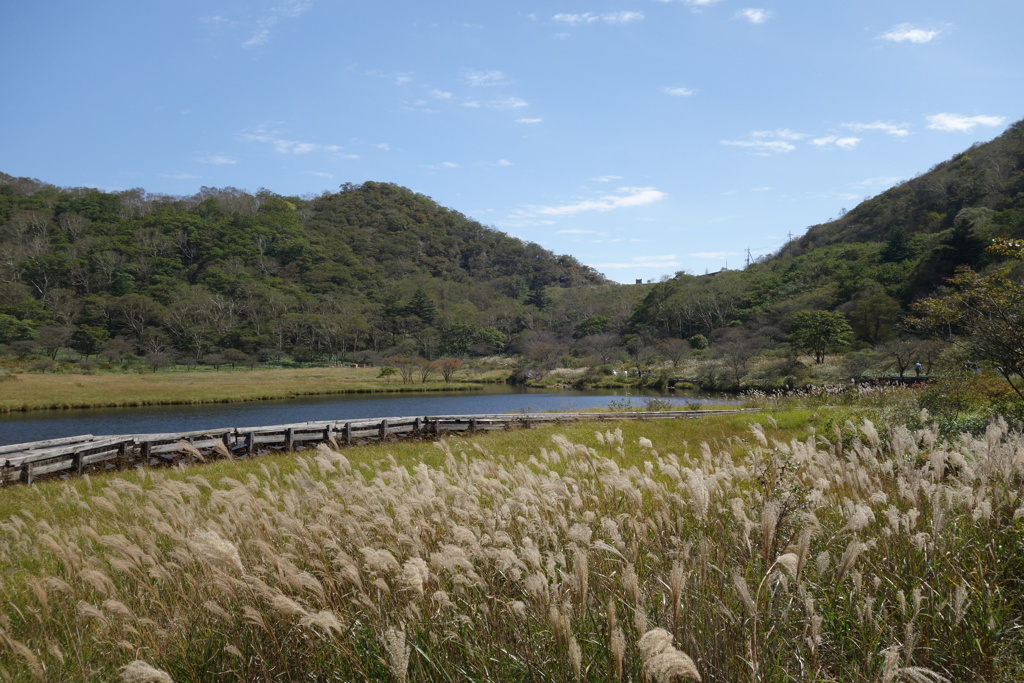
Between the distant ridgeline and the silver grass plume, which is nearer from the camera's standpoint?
the silver grass plume

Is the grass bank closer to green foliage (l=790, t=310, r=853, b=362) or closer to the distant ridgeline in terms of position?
the distant ridgeline

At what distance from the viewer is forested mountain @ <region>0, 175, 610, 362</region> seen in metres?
73.7

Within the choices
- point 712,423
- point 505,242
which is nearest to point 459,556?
point 712,423

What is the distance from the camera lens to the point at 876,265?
66812mm

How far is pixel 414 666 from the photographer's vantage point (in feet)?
10.1

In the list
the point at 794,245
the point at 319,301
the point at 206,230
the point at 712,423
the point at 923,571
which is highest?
the point at 206,230

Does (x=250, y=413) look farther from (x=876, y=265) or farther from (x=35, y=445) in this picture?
(x=876, y=265)

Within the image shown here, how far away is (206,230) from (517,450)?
11232 cm

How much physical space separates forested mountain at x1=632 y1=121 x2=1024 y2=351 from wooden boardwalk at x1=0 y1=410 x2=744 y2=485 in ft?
120

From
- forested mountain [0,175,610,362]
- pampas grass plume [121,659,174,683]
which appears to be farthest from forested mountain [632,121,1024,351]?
pampas grass plume [121,659,174,683]

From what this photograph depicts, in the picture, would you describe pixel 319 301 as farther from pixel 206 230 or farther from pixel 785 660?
pixel 785 660

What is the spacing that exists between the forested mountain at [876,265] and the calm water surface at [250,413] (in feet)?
78.2

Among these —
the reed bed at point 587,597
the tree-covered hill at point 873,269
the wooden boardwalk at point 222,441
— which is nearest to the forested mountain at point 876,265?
the tree-covered hill at point 873,269


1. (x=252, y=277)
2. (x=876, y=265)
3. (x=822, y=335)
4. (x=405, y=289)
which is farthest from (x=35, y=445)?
(x=405, y=289)
